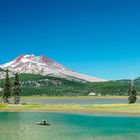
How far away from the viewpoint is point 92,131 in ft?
243

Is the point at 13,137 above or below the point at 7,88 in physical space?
below

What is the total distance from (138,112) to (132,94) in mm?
50654

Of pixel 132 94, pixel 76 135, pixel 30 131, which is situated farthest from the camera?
pixel 132 94

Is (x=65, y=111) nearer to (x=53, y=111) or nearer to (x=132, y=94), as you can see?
(x=53, y=111)

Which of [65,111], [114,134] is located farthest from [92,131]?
[65,111]

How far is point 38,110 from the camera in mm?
129125

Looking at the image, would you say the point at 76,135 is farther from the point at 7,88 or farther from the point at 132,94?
the point at 7,88

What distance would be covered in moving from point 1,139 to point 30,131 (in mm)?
12825

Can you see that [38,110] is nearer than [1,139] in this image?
No

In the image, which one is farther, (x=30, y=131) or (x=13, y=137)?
(x=30, y=131)

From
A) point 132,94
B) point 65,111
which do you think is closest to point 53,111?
point 65,111

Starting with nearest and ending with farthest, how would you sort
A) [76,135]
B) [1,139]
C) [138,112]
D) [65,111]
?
1. [1,139]
2. [76,135]
3. [138,112]
4. [65,111]

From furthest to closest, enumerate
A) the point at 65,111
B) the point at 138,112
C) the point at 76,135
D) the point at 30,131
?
the point at 65,111 → the point at 138,112 → the point at 30,131 → the point at 76,135

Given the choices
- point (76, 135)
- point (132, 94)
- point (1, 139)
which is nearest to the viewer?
point (1, 139)
